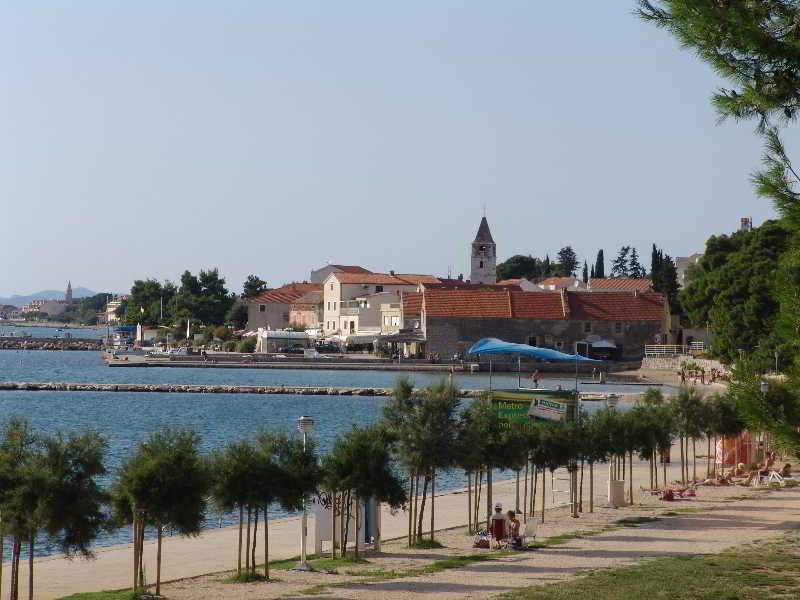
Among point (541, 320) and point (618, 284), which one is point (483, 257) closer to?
point (618, 284)

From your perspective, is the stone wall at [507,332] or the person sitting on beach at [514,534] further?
the stone wall at [507,332]

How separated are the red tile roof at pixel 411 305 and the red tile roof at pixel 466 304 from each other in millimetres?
4680

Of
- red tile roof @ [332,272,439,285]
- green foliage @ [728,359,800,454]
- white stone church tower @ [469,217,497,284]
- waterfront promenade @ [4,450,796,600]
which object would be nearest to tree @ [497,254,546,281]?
white stone church tower @ [469,217,497,284]

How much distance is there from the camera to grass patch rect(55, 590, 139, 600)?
1697 cm

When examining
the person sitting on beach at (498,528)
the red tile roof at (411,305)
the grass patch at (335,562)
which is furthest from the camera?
the red tile roof at (411,305)

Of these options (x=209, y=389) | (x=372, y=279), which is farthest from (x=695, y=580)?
(x=372, y=279)

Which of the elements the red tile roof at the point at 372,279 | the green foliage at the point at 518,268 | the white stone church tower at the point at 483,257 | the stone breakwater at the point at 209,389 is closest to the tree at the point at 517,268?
the green foliage at the point at 518,268

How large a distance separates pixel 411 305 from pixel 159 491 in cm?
8377

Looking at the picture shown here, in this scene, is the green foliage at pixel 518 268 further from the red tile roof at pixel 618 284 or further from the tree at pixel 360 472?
the tree at pixel 360 472

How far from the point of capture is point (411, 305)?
100812 millimetres

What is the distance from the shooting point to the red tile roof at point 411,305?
100 meters

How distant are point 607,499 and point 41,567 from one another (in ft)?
46.7

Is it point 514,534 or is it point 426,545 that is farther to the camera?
point 426,545

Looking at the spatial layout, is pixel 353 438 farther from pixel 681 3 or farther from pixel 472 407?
pixel 681 3
